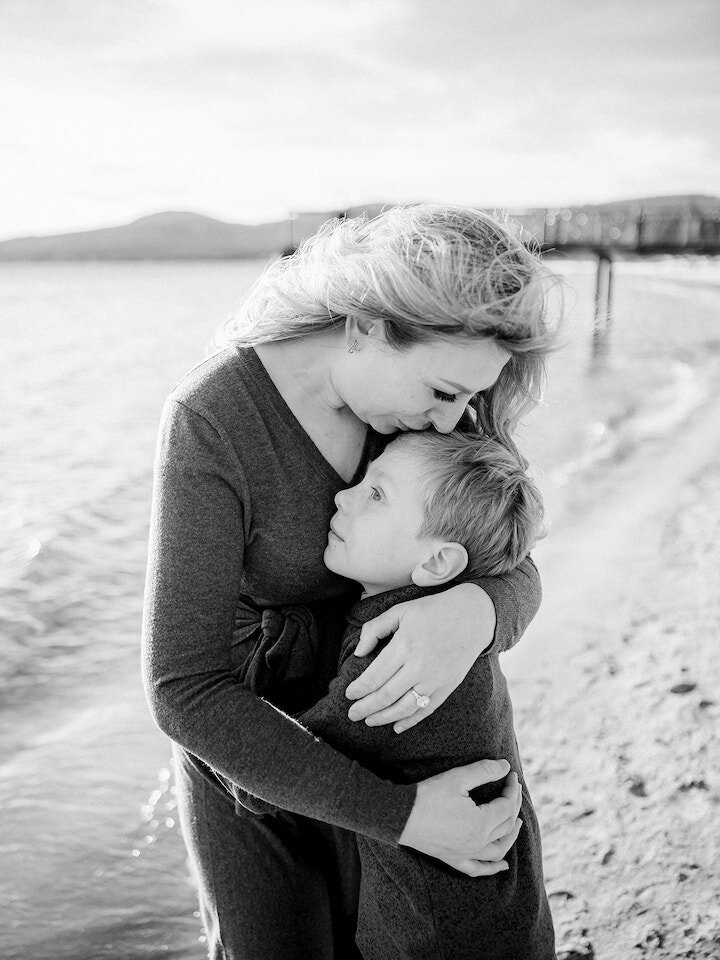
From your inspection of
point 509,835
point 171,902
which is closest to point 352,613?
point 509,835

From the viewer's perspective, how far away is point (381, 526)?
1782 millimetres

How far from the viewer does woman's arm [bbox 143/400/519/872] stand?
4.96ft

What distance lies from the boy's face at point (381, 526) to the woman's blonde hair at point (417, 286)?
0.30 m

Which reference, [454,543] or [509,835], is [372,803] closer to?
[509,835]

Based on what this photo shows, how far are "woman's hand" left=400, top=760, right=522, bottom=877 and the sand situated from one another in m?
0.88

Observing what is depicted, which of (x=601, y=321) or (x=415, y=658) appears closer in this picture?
(x=415, y=658)

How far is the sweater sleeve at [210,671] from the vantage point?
1513mm

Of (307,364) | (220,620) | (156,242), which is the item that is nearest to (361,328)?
(307,364)

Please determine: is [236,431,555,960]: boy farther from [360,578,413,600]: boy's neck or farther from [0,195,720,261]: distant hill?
[0,195,720,261]: distant hill

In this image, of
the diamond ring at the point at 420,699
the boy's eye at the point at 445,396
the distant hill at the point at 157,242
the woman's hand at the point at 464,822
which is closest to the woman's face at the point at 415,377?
the boy's eye at the point at 445,396

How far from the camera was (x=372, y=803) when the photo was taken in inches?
60.8

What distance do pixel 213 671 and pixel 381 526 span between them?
464 millimetres

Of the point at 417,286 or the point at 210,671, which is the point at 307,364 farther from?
the point at 210,671

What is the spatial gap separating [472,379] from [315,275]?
15.5 inches
